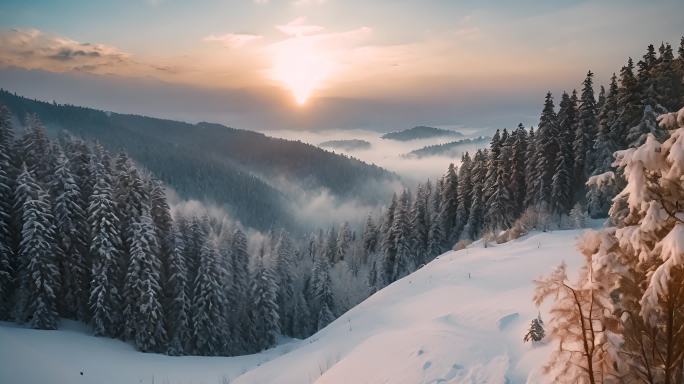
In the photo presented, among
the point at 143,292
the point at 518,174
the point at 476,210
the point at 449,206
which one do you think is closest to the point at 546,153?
the point at 518,174

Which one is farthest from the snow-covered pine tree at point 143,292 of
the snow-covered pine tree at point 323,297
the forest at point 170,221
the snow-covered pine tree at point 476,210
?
the snow-covered pine tree at point 476,210

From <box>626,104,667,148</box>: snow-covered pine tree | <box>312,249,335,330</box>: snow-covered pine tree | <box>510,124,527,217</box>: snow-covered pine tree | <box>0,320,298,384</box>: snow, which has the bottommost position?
<box>312,249,335,330</box>: snow-covered pine tree

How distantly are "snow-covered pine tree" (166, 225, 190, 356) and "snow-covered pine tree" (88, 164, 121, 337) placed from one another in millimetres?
4457

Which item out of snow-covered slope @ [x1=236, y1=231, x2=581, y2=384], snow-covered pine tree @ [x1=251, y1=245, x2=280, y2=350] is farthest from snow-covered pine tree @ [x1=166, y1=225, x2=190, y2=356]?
snow-covered slope @ [x1=236, y1=231, x2=581, y2=384]

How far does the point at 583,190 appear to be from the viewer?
43.4 meters

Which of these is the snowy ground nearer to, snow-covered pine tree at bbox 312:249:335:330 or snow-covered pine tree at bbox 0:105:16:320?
snow-covered pine tree at bbox 0:105:16:320

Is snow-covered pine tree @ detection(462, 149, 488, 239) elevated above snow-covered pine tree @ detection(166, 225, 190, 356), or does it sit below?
above

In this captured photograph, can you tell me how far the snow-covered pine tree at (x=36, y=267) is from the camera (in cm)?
2967

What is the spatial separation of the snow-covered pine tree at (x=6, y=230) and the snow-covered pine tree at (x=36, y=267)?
0.82 m

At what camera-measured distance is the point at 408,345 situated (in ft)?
36.5

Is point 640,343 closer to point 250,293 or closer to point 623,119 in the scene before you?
point 623,119

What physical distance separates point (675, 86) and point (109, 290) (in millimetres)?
50121

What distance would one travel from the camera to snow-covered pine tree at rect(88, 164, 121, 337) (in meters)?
32.0

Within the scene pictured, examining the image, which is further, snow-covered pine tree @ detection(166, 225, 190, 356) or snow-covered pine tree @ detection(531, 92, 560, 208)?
snow-covered pine tree @ detection(531, 92, 560, 208)
